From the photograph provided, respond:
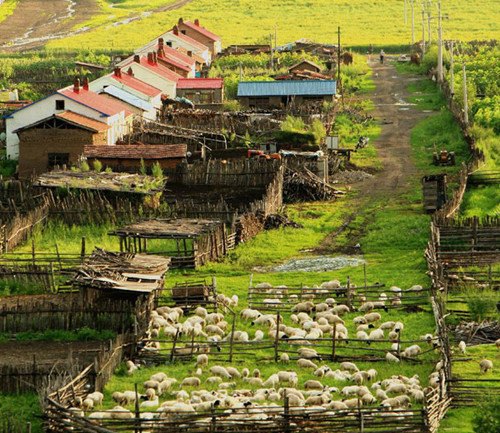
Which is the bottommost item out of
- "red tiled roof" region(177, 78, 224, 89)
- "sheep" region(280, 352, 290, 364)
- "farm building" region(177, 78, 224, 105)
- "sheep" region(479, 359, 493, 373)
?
"sheep" region(280, 352, 290, 364)

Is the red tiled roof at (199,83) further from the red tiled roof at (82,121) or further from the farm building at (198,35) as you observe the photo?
the farm building at (198,35)

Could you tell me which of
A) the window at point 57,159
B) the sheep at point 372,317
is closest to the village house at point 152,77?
the window at point 57,159

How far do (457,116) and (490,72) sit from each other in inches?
807

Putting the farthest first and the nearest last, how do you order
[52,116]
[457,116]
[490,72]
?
[490,72] → [457,116] → [52,116]

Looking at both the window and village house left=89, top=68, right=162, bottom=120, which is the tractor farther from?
Result: the window

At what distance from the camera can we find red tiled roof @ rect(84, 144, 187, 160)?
2240 inches

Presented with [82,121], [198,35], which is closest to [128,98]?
[82,121]

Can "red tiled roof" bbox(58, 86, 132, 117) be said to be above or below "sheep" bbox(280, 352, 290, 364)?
above

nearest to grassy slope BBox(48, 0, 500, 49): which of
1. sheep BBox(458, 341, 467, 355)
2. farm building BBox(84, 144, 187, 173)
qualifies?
farm building BBox(84, 144, 187, 173)

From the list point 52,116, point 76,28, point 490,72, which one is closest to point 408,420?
point 52,116

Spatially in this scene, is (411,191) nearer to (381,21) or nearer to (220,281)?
(220,281)

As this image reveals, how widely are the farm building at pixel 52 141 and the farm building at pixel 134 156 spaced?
7.98ft

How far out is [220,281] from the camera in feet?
138

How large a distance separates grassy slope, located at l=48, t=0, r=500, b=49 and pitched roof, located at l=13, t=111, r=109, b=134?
5788cm
